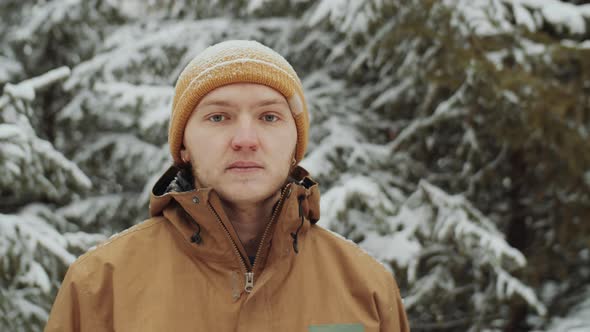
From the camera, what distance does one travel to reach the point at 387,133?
14.9 feet

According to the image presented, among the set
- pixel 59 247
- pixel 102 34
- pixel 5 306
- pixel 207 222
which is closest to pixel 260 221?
pixel 207 222

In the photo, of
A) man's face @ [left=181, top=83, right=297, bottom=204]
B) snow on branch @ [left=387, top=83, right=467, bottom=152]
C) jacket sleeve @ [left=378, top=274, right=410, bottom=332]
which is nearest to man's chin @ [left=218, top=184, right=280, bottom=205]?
man's face @ [left=181, top=83, right=297, bottom=204]

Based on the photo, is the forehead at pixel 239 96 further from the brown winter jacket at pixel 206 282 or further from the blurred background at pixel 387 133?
the blurred background at pixel 387 133

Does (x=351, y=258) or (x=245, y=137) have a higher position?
(x=245, y=137)

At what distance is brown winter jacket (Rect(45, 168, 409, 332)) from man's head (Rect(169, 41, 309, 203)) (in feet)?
0.31

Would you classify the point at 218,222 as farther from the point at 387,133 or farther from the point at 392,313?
the point at 387,133

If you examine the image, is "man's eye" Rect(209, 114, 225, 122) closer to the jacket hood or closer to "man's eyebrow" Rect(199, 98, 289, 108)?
"man's eyebrow" Rect(199, 98, 289, 108)

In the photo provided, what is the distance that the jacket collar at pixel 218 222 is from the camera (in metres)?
1.68

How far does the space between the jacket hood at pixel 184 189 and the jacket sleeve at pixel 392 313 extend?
0.39m

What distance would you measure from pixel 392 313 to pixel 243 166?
75cm

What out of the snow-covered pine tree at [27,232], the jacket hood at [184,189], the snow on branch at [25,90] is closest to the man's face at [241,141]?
the jacket hood at [184,189]

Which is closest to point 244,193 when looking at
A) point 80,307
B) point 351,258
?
point 351,258

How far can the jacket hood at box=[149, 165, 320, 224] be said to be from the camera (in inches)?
71.5

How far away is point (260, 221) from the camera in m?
1.89
